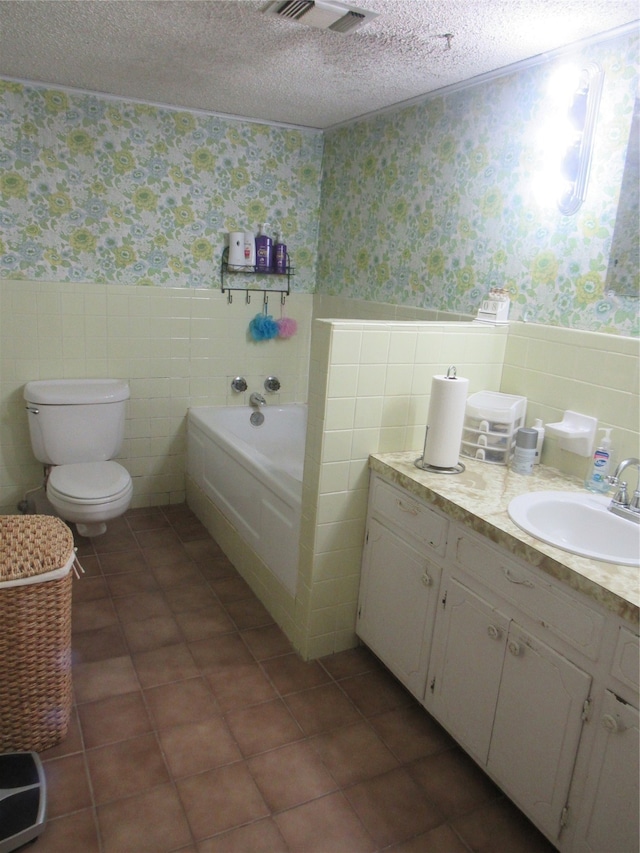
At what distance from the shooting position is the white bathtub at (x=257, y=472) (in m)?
2.46

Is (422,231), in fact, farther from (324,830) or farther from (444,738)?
(324,830)

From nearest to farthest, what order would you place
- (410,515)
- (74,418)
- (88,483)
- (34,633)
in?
(34,633) → (410,515) → (88,483) → (74,418)

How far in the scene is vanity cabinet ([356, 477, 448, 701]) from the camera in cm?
193

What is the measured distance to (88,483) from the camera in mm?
2816

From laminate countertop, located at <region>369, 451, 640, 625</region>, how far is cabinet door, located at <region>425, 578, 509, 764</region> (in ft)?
0.77

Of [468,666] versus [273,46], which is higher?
[273,46]

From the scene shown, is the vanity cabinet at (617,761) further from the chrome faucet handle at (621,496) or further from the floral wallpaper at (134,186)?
the floral wallpaper at (134,186)

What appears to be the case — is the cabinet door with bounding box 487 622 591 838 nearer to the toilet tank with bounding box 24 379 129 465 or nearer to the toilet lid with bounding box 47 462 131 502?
the toilet lid with bounding box 47 462 131 502

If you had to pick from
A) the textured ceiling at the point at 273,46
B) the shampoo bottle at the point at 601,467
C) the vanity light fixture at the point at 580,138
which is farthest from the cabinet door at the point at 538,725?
the textured ceiling at the point at 273,46

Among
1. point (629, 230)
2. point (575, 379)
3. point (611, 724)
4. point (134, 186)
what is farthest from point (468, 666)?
point (134, 186)

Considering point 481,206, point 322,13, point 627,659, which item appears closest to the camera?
point 627,659

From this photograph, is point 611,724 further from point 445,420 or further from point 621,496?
point 445,420

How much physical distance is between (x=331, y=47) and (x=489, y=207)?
0.83 m

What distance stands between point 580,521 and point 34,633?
1.62 meters
